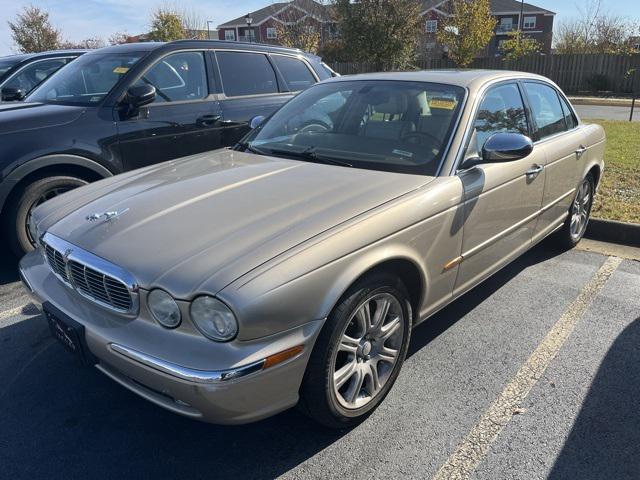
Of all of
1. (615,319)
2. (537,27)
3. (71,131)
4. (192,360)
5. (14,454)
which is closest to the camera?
(192,360)

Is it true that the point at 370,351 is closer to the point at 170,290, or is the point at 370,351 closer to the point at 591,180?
the point at 170,290

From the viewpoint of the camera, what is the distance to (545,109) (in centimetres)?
414

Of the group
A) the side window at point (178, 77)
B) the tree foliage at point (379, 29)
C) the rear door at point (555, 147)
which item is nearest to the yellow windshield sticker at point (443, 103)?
the rear door at point (555, 147)

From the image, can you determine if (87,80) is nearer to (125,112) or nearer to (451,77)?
(125,112)

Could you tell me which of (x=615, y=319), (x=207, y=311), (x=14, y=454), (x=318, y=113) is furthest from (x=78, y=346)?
(x=615, y=319)

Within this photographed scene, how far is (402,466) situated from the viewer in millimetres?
2334

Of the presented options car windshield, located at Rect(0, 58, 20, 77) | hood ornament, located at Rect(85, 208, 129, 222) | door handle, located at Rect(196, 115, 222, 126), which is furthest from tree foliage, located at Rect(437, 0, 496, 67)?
hood ornament, located at Rect(85, 208, 129, 222)

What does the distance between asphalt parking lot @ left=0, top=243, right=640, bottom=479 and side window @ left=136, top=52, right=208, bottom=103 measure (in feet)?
8.27

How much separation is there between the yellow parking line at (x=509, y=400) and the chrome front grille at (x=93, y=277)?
1.56m

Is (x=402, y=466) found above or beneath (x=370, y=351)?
beneath

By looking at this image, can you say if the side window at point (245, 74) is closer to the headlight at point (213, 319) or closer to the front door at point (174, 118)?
the front door at point (174, 118)

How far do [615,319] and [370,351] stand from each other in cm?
209

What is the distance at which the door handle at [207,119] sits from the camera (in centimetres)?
522

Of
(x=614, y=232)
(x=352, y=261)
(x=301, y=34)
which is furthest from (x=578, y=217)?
(x=301, y=34)
